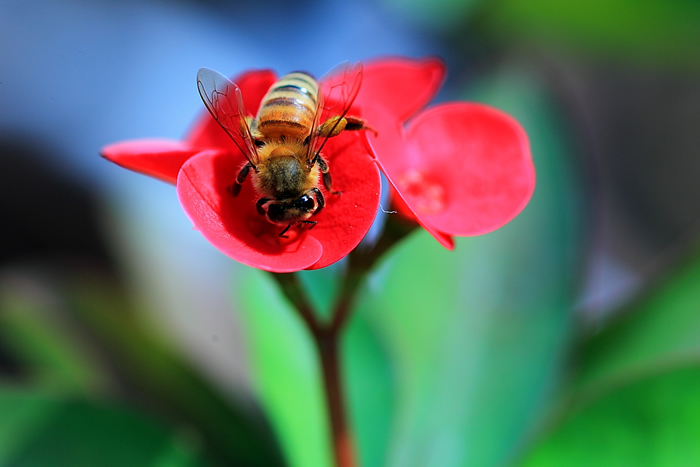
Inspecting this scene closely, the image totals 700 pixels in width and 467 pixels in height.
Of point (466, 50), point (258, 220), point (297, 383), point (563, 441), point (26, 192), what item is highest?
point (258, 220)

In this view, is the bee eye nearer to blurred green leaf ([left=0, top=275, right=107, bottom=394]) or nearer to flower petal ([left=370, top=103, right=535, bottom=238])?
flower petal ([left=370, top=103, right=535, bottom=238])

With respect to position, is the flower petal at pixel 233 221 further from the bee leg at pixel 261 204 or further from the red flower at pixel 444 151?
the red flower at pixel 444 151

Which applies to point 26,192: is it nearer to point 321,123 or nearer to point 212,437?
point 212,437

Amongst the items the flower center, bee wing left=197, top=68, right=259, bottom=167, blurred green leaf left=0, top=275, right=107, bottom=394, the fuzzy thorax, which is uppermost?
bee wing left=197, top=68, right=259, bottom=167

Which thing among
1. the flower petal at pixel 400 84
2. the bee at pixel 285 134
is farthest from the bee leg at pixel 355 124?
the flower petal at pixel 400 84

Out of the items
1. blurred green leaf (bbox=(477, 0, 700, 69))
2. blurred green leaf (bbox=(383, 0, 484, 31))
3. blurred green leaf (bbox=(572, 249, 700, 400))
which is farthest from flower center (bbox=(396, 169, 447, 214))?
blurred green leaf (bbox=(383, 0, 484, 31))

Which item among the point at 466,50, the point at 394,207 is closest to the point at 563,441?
the point at 394,207
